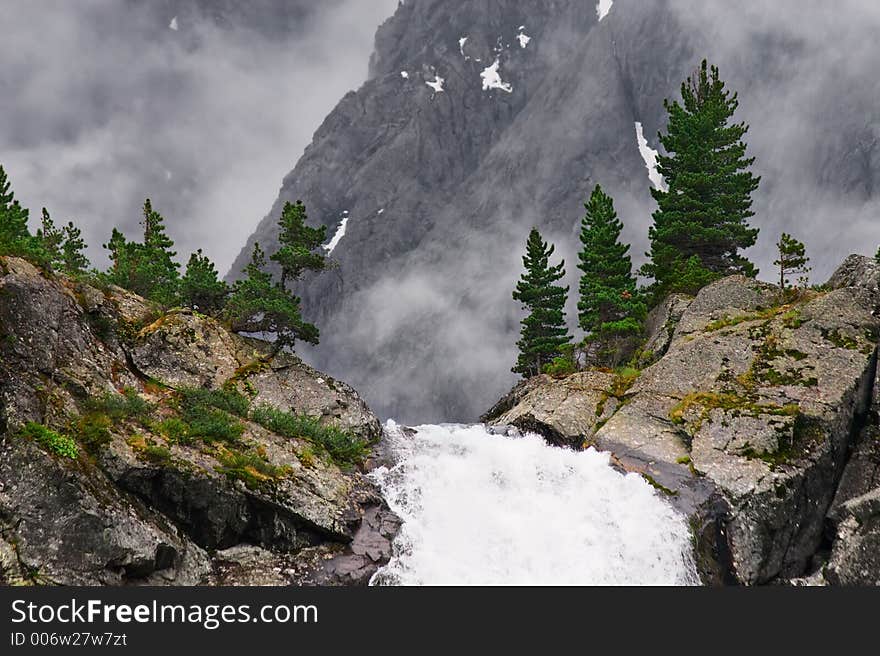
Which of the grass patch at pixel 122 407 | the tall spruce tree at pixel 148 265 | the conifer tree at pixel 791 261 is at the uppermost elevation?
the tall spruce tree at pixel 148 265

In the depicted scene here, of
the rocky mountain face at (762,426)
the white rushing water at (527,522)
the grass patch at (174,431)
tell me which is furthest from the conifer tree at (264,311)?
the rocky mountain face at (762,426)

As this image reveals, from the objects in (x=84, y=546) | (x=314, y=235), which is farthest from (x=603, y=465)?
(x=314, y=235)

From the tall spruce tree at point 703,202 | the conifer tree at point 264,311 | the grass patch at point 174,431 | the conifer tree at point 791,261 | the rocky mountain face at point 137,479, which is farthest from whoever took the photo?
the tall spruce tree at point 703,202

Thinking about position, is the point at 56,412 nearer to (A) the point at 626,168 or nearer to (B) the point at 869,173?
(B) the point at 869,173

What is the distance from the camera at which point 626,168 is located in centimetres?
18162

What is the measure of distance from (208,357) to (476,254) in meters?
167

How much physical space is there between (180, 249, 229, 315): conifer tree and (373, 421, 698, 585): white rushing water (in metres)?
17.7

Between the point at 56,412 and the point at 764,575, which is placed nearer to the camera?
the point at 56,412

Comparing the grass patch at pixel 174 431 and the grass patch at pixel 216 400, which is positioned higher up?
the grass patch at pixel 216 400

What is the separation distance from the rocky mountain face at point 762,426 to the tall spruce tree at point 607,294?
7.25 m

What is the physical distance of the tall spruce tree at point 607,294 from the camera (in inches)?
1467

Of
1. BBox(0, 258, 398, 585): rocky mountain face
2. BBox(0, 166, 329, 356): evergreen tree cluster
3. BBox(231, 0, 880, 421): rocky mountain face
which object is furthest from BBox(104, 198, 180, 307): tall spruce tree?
BBox(231, 0, 880, 421): rocky mountain face

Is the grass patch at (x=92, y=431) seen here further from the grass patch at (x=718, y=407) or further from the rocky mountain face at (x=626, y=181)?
the rocky mountain face at (x=626, y=181)

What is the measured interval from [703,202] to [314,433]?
37279 millimetres
